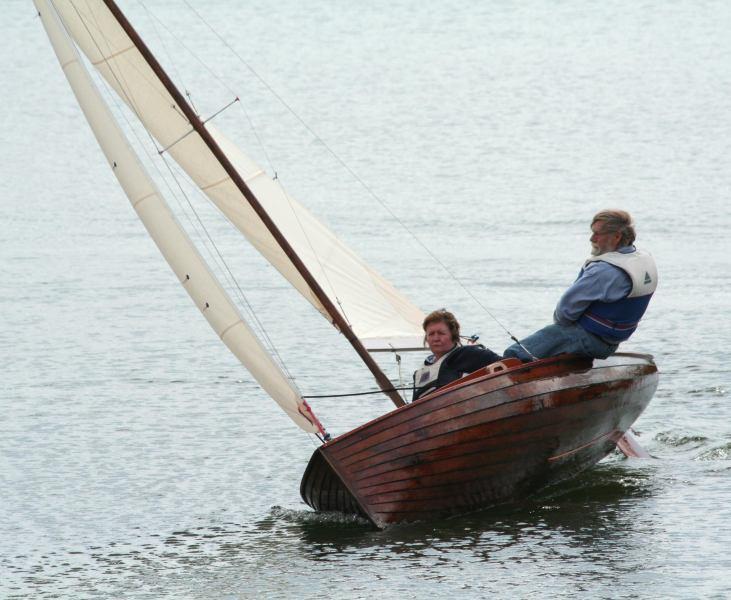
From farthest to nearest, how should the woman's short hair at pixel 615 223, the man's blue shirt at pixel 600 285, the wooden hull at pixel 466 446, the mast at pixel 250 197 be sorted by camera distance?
the mast at pixel 250 197 → the woman's short hair at pixel 615 223 → the man's blue shirt at pixel 600 285 → the wooden hull at pixel 466 446

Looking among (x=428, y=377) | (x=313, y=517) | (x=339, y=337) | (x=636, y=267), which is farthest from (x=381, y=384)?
(x=339, y=337)

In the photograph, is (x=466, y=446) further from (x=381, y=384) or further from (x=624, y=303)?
(x=624, y=303)

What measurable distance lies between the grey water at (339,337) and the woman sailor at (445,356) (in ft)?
2.89

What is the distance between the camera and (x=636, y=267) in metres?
9.01

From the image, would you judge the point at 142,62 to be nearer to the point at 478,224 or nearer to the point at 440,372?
the point at 440,372

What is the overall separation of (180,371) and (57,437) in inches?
100

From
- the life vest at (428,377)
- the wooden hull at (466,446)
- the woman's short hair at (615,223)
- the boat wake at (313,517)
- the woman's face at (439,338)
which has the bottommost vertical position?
the boat wake at (313,517)

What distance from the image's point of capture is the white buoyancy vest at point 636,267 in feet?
29.5

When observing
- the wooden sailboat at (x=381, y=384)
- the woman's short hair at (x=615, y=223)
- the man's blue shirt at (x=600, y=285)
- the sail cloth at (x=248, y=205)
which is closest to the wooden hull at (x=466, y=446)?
the wooden sailboat at (x=381, y=384)

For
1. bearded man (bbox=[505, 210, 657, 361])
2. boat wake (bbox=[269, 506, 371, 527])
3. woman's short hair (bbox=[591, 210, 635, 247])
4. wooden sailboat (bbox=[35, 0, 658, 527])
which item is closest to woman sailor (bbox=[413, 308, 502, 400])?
bearded man (bbox=[505, 210, 657, 361])

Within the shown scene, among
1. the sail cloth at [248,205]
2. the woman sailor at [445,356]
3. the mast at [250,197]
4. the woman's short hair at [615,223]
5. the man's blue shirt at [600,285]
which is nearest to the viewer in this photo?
the man's blue shirt at [600,285]

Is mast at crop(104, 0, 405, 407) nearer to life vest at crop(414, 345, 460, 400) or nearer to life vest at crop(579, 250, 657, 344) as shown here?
life vest at crop(414, 345, 460, 400)

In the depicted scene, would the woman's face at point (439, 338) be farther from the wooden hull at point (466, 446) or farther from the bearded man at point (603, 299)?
the wooden hull at point (466, 446)

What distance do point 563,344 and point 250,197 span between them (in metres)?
2.19
